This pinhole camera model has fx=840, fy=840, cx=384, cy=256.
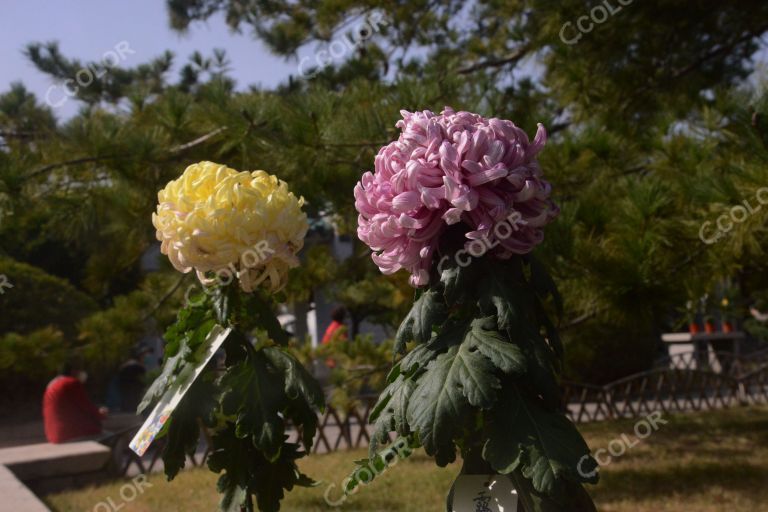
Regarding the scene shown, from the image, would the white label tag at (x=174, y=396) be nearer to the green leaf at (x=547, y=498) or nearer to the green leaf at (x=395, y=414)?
the green leaf at (x=395, y=414)

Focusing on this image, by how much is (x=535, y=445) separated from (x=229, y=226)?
3.28 feet

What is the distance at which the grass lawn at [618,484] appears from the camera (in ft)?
16.3

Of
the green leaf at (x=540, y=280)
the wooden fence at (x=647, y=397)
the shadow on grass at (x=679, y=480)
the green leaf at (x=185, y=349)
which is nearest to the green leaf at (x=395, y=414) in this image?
the green leaf at (x=540, y=280)

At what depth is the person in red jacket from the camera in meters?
7.53

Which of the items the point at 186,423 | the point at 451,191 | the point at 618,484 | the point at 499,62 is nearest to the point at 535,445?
the point at 451,191

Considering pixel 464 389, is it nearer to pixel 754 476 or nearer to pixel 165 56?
pixel 754 476

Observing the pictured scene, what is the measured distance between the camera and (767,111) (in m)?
3.50

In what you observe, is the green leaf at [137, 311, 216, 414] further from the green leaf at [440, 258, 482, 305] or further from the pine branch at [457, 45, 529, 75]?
the pine branch at [457, 45, 529, 75]

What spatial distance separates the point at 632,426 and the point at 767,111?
5.72 m

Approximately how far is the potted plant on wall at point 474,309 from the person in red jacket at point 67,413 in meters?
6.57

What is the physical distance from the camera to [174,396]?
218 centimetres

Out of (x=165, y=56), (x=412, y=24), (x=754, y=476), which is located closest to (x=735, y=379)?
(x=754, y=476)

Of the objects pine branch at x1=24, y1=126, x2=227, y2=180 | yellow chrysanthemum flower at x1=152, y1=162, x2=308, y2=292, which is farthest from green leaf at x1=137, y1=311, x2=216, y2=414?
pine branch at x1=24, y1=126, x2=227, y2=180

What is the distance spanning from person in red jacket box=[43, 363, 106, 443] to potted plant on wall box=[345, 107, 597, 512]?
21.5ft
